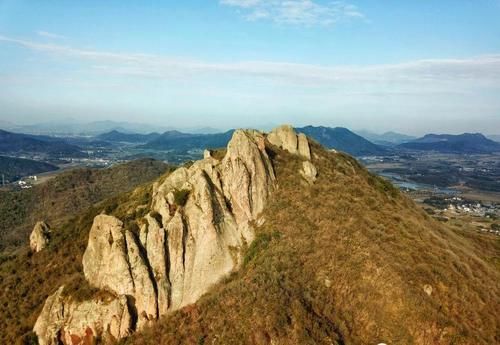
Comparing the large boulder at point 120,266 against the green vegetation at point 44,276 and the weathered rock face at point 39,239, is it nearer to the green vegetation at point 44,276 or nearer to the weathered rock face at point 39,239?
the green vegetation at point 44,276

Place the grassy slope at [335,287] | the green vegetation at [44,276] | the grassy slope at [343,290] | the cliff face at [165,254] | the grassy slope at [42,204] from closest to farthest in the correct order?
the grassy slope at [343,290]
the grassy slope at [335,287]
the cliff face at [165,254]
the green vegetation at [44,276]
the grassy slope at [42,204]

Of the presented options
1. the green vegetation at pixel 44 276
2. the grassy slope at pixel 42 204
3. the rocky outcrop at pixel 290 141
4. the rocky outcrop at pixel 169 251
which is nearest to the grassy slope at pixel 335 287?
the green vegetation at pixel 44 276

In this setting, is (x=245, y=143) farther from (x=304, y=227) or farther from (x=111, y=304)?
(x=111, y=304)

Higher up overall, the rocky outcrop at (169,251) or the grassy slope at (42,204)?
the rocky outcrop at (169,251)

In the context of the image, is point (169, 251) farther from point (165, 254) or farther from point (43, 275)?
point (43, 275)

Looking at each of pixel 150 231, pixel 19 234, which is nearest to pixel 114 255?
pixel 150 231

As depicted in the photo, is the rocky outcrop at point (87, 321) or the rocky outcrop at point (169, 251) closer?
the rocky outcrop at point (87, 321)
